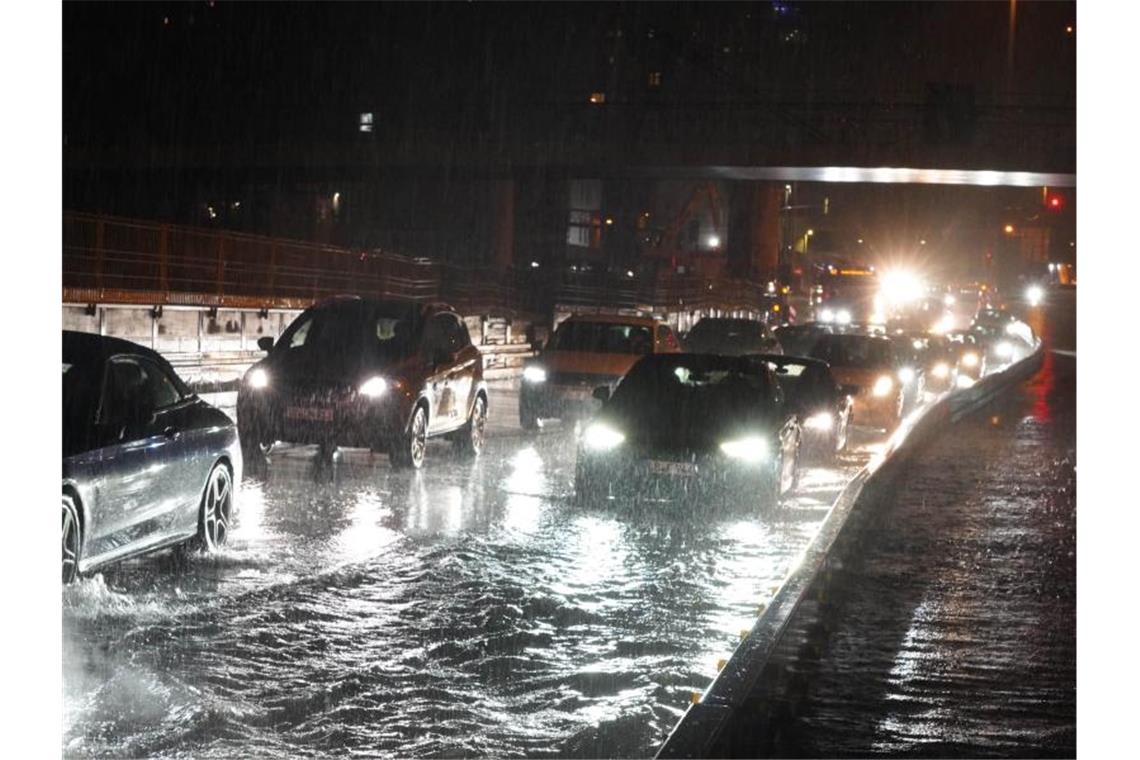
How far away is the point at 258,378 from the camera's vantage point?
17.2 m

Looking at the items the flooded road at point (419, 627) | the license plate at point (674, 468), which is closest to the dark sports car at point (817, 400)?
the flooded road at point (419, 627)

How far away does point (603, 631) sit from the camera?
978cm

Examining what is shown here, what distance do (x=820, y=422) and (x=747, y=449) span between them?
5.65 metres

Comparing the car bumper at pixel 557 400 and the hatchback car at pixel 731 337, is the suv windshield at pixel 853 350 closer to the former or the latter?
the hatchback car at pixel 731 337

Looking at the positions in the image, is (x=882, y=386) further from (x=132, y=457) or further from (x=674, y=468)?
(x=132, y=457)

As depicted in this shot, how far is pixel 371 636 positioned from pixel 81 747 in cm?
261

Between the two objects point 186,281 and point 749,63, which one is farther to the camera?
point 749,63

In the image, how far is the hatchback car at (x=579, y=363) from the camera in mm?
23359

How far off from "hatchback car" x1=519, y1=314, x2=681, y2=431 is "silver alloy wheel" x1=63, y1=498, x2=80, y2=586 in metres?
13.4

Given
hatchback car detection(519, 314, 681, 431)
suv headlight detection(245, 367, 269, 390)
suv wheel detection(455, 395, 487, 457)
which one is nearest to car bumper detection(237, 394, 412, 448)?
suv headlight detection(245, 367, 269, 390)

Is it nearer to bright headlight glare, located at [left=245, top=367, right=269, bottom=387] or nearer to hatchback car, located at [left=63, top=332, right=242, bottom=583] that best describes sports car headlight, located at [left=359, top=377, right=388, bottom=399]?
bright headlight glare, located at [left=245, top=367, right=269, bottom=387]
